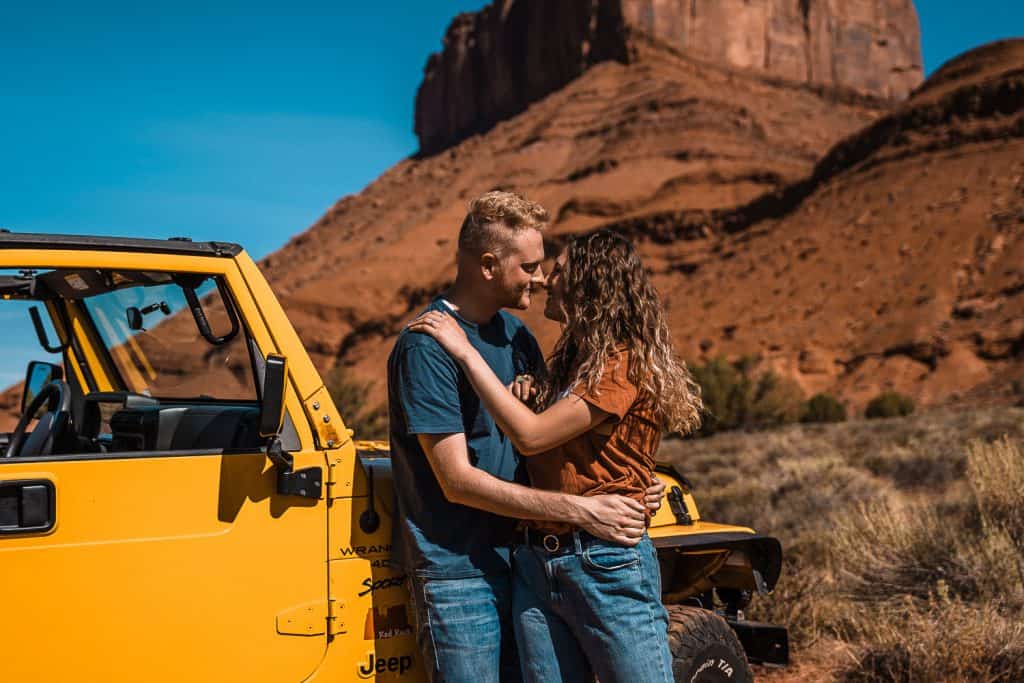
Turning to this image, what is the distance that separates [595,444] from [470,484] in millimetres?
364

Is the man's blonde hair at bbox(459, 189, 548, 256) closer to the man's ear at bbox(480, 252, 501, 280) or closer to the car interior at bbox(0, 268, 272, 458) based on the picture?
the man's ear at bbox(480, 252, 501, 280)

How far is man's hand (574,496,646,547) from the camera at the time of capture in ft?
A: 8.20

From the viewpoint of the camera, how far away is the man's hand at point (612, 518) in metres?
2.50

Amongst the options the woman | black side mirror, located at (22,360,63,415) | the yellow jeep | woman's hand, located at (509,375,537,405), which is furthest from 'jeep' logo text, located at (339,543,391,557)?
black side mirror, located at (22,360,63,415)

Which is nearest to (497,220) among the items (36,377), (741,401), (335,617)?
(335,617)

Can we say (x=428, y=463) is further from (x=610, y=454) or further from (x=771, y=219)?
(x=771, y=219)

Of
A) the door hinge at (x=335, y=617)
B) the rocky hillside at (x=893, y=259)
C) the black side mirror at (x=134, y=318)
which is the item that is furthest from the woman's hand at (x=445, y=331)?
the rocky hillside at (x=893, y=259)

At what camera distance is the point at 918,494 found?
465 inches

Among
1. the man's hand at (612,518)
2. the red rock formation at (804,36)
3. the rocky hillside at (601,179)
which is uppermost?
the red rock formation at (804,36)

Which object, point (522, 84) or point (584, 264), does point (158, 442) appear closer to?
point (584, 264)

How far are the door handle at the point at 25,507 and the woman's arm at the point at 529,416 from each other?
1.19 metres

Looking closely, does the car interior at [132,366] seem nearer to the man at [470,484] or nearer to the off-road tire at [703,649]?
the man at [470,484]

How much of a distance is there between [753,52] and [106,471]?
254 ft

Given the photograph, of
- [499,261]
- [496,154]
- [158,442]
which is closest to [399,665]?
[158,442]
